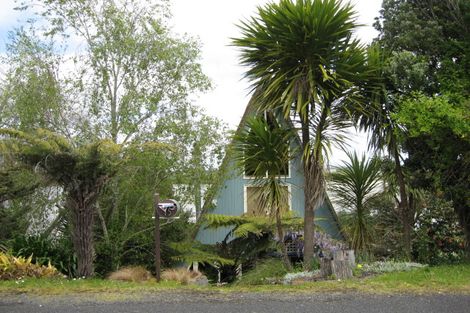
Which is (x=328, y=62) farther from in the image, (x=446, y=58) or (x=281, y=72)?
(x=446, y=58)

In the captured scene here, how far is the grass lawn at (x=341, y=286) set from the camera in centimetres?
786

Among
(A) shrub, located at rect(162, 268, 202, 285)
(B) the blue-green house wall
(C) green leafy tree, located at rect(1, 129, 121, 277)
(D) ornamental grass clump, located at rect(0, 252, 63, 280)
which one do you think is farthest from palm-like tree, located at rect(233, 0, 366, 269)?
(B) the blue-green house wall

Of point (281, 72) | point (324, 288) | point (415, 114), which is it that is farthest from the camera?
point (281, 72)

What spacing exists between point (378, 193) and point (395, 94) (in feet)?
10.4

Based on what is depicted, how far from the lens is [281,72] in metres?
11.4

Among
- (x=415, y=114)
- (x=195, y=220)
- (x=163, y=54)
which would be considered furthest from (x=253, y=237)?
(x=415, y=114)

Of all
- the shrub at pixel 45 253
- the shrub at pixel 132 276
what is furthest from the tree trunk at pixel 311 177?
the shrub at pixel 45 253

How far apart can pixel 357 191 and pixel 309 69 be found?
3.80 m

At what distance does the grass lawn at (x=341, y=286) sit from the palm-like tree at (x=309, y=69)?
264 centimetres

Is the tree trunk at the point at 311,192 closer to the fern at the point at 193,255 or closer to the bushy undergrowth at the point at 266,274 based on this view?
the bushy undergrowth at the point at 266,274

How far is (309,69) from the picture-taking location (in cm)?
1102

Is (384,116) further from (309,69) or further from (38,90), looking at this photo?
(38,90)

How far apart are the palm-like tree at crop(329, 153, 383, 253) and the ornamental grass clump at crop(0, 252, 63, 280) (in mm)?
6509

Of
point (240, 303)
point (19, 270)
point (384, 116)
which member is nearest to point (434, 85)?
point (384, 116)
